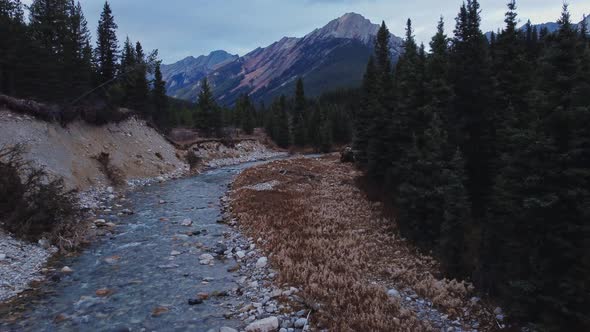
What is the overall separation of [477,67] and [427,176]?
9.45 m

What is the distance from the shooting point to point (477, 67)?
757 inches

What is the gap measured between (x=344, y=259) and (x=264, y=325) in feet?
15.3

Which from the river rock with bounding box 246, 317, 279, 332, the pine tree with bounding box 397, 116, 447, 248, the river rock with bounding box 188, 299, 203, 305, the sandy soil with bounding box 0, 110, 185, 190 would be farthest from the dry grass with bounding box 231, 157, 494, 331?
the sandy soil with bounding box 0, 110, 185, 190

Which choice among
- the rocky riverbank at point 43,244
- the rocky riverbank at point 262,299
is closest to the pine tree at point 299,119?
the rocky riverbank at point 43,244

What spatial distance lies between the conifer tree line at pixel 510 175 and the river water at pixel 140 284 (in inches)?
270

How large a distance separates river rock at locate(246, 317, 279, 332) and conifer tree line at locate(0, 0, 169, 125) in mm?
21871

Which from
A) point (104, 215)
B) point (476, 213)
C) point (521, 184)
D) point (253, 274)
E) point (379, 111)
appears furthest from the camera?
point (379, 111)

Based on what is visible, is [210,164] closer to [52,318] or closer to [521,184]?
[52,318]

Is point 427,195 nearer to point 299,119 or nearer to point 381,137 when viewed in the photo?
point 381,137

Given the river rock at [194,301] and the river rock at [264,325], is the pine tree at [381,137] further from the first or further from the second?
the river rock at [264,325]

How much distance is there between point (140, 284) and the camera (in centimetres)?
1082

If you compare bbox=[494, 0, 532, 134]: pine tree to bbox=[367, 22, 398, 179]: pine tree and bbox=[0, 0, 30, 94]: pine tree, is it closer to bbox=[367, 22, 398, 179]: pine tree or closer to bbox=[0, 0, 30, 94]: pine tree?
bbox=[367, 22, 398, 179]: pine tree

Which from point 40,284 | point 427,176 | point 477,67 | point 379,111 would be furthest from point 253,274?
point 477,67

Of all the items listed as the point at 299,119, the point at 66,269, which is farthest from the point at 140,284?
the point at 299,119
